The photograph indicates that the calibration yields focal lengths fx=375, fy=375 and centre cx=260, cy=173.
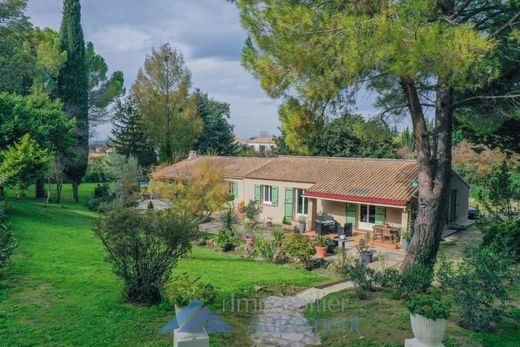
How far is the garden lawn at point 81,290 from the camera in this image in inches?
272

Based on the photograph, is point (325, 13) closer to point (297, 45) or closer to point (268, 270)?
point (297, 45)

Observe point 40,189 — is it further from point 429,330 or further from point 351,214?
point 429,330

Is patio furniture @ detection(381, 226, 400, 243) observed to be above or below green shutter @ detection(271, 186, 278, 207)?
below

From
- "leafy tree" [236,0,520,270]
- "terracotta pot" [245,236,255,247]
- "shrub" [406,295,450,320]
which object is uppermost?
"leafy tree" [236,0,520,270]

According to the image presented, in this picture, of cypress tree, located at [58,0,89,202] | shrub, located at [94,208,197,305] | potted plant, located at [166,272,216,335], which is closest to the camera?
potted plant, located at [166,272,216,335]

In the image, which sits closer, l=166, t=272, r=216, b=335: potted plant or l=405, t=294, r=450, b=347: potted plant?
l=405, t=294, r=450, b=347: potted plant

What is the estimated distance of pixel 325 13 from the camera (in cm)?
893

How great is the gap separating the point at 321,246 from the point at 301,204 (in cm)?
804

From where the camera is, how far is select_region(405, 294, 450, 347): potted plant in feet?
18.5

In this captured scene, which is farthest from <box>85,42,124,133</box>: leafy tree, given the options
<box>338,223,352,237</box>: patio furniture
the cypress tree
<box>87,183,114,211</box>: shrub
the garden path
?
the garden path

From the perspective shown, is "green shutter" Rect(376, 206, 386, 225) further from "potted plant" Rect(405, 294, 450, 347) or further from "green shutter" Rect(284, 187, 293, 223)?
"potted plant" Rect(405, 294, 450, 347)

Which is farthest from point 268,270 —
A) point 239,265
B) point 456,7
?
point 456,7

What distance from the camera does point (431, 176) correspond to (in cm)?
1012

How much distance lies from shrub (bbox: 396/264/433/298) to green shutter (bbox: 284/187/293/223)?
15.8m
